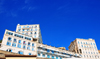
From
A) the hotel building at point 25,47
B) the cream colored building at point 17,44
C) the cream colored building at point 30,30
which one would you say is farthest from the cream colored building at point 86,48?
the cream colored building at point 17,44

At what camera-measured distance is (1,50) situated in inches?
1906

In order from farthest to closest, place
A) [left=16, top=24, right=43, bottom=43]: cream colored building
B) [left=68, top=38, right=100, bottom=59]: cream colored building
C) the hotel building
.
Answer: [left=68, top=38, right=100, bottom=59]: cream colored building, [left=16, top=24, right=43, bottom=43]: cream colored building, the hotel building

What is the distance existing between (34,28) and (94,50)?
47.9 meters

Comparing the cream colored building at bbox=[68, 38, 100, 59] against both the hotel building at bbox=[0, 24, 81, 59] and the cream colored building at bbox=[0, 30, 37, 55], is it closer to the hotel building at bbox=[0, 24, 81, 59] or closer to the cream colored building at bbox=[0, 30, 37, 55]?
the hotel building at bbox=[0, 24, 81, 59]

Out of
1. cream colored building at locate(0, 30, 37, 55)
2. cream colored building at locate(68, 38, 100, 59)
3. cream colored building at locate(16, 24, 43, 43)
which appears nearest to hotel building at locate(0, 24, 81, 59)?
cream colored building at locate(0, 30, 37, 55)

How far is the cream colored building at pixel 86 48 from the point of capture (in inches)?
3189

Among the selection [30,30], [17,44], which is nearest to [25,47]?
[17,44]

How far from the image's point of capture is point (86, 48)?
84.0m

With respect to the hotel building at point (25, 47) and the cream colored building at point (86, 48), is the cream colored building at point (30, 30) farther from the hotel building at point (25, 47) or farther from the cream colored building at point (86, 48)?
the cream colored building at point (86, 48)

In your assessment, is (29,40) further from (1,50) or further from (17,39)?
(1,50)

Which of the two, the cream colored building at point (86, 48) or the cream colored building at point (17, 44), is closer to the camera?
the cream colored building at point (17, 44)

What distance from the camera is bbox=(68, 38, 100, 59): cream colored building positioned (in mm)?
81000

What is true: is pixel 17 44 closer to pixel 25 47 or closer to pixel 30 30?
pixel 25 47

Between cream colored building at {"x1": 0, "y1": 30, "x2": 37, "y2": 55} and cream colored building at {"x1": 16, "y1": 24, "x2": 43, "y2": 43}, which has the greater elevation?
cream colored building at {"x1": 16, "y1": 24, "x2": 43, "y2": 43}
